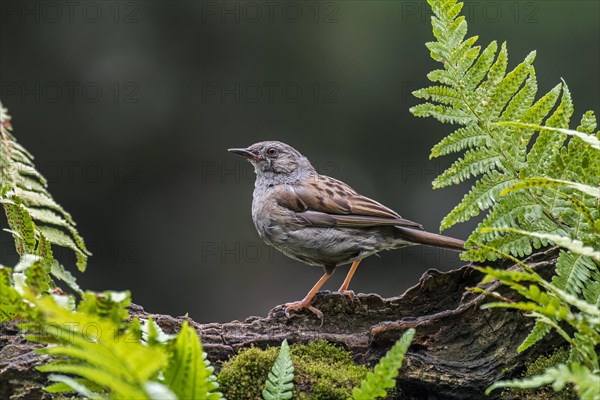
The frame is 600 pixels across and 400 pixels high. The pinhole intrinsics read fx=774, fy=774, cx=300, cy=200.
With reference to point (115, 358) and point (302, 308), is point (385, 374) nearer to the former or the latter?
point (115, 358)

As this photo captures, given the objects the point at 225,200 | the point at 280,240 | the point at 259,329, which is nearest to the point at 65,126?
the point at 225,200

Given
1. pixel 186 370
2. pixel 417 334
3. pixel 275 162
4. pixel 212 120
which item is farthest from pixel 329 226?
pixel 212 120

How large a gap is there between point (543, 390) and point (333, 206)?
3.16 m

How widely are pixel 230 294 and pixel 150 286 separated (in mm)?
1003

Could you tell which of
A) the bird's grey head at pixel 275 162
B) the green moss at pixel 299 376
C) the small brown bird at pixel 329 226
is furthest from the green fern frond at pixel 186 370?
the bird's grey head at pixel 275 162

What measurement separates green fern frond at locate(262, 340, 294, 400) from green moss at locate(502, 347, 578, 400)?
0.95 m

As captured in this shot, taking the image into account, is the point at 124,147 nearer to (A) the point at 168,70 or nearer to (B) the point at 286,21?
(A) the point at 168,70

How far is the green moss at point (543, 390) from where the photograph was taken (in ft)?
10.1

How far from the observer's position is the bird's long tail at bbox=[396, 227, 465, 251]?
5.26 metres

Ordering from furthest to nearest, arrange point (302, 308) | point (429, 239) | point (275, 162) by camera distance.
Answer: point (275, 162) < point (429, 239) < point (302, 308)

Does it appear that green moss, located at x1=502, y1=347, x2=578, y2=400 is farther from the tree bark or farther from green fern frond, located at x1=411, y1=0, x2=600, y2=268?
green fern frond, located at x1=411, y1=0, x2=600, y2=268

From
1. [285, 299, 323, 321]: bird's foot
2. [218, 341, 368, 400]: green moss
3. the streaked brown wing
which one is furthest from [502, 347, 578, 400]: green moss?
the streaked brown wing

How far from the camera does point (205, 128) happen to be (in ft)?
34.3

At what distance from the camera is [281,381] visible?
9.22ft
